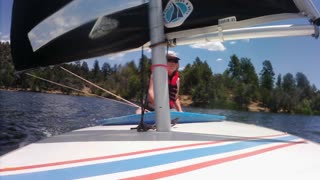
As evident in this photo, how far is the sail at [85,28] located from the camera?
3006 millimetres

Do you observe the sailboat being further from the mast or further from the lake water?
the lake water

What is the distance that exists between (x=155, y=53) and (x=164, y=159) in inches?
52.1

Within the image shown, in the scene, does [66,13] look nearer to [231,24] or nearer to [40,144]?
[40,144]

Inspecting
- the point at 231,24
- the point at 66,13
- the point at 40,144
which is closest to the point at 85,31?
the point at 66,13

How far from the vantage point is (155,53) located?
301cm

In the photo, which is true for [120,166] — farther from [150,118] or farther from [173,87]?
[173,87]

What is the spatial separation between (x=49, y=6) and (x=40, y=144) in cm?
125

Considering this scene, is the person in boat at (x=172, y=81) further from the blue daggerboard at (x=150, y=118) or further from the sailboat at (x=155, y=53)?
the sailboat at (x=155, y=53)

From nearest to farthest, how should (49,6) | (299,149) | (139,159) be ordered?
1. (139,159)
2. (299,149)
3. (49,6)

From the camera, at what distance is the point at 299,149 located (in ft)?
7.90

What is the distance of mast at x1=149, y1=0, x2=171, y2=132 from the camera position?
2967mm

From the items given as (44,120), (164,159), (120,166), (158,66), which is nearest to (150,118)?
(158,66)

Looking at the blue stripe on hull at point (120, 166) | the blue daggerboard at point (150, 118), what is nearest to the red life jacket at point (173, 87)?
the blue daggerboard at point (150, 118)

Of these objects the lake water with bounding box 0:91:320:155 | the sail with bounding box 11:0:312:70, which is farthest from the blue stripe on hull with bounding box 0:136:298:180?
the lake water with bounding box 0:91:320:155
